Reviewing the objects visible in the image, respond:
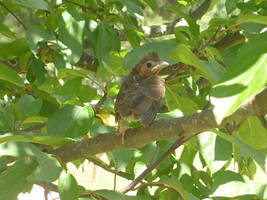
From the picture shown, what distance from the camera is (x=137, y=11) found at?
77.8 inches

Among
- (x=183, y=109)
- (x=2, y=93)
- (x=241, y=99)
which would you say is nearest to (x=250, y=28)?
(x=183, y=109)

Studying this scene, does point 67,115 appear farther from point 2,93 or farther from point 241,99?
point 241,99

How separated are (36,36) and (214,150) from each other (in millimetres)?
943

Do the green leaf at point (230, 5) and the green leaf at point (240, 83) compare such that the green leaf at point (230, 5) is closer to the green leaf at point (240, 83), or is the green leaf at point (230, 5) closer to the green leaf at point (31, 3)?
the green leaf at point (31, 3)

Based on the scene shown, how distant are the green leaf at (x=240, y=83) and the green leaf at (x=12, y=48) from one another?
154 centimetres

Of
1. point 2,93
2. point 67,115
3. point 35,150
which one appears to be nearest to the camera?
point 35,150

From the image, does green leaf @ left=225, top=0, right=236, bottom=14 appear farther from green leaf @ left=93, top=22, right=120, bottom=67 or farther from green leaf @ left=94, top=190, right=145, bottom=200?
green leaf @ left=94, top=190, right=145, bottom=200

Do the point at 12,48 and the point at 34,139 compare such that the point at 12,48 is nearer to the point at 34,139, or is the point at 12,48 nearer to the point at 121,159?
the point at 121,159

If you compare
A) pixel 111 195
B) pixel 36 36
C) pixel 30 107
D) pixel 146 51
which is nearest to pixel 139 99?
pixel 146 51

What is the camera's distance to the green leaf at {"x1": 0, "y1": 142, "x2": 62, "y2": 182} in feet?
3.85

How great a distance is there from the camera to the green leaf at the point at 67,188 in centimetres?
127

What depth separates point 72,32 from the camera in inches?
75.2

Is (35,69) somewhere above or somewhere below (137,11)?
below

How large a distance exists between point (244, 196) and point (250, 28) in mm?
732
